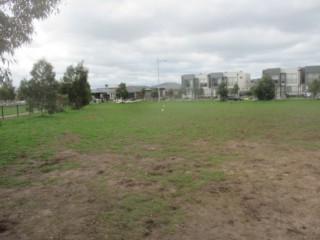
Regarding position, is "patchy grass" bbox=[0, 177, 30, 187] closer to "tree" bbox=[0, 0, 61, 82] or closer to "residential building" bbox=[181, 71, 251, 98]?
"tree" bbox=[0, 0, 61, 82]

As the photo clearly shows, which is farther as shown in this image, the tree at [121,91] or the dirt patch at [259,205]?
the tree at [121,91]

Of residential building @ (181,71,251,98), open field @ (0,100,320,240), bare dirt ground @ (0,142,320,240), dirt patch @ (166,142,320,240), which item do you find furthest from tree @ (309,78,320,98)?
dirt patch @ (166,142,320,240)

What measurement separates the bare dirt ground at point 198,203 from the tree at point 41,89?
20976mm

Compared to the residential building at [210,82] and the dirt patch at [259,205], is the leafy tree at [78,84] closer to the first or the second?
the dirt patch at [259,205]

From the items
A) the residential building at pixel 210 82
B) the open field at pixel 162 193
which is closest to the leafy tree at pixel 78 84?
the open field at pixel 162 193

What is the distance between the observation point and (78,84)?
142ft

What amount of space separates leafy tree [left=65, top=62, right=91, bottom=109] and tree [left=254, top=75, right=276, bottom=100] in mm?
40820

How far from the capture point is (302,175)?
20.3 feet

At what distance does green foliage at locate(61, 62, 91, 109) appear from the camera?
42.7m

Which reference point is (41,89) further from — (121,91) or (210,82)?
(210,82)

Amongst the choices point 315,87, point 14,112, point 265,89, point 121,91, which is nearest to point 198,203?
point 14,112

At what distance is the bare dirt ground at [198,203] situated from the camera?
380 cm

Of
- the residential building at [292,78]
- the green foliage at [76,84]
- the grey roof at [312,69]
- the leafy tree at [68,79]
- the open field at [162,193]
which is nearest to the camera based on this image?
the open field at [162,193]

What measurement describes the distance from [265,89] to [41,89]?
53826 mm
